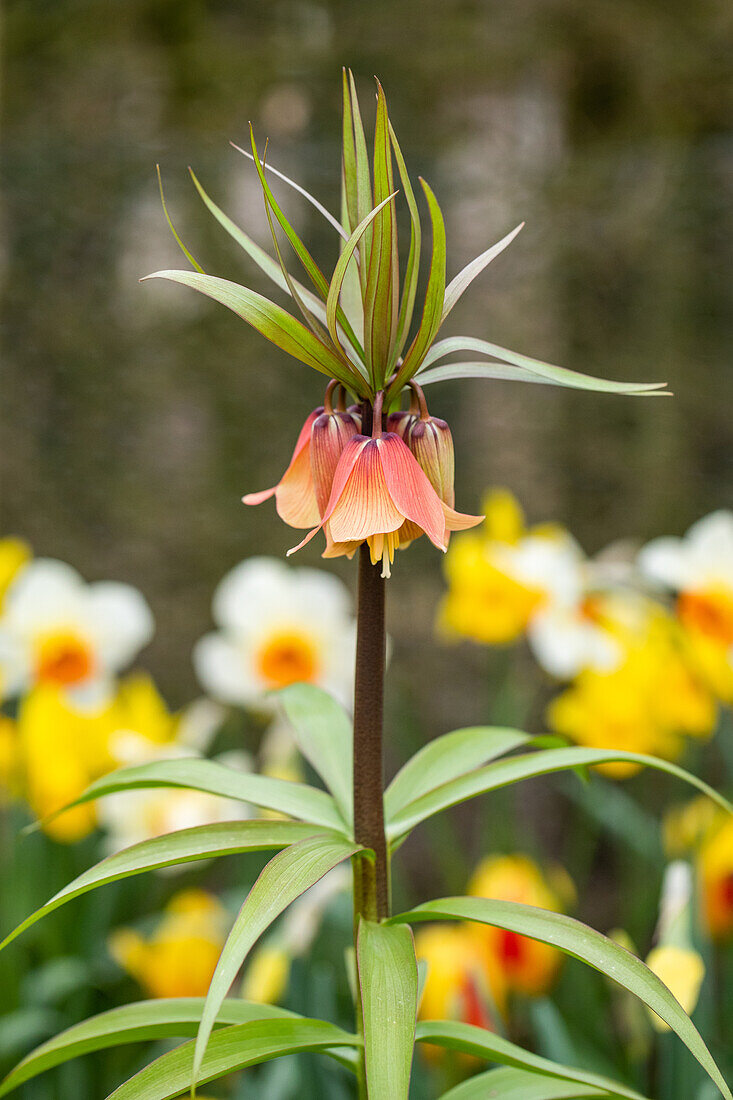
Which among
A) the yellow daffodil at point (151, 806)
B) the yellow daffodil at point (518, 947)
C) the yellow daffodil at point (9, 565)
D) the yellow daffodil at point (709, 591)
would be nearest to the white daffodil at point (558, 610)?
the yellow daffodil at point (709, 591)

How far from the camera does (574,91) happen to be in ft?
5.85

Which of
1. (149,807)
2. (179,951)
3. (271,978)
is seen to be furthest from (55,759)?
(271,978)

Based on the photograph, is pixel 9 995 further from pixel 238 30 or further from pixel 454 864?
pixel 238 30

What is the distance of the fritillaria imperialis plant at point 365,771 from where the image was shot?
319 mm

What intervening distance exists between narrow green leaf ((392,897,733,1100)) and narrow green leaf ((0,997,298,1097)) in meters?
0.10

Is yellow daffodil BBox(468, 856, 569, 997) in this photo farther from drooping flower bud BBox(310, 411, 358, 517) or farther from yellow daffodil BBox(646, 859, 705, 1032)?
drooping flower bud BBox(310, 411, 358, 517)

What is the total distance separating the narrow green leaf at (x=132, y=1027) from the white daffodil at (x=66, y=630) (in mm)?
647

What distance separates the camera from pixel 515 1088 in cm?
42

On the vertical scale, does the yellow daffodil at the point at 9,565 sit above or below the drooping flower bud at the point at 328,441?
below

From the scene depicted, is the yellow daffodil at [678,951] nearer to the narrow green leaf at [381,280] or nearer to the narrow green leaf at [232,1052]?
the narrow green leaf at [232,1052]

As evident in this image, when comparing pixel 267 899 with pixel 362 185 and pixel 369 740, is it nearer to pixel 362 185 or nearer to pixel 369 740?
pixel 369 740

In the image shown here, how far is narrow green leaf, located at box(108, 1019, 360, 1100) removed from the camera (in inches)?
13.4

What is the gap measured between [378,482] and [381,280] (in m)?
0.07

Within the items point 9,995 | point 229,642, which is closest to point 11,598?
point 229,642
